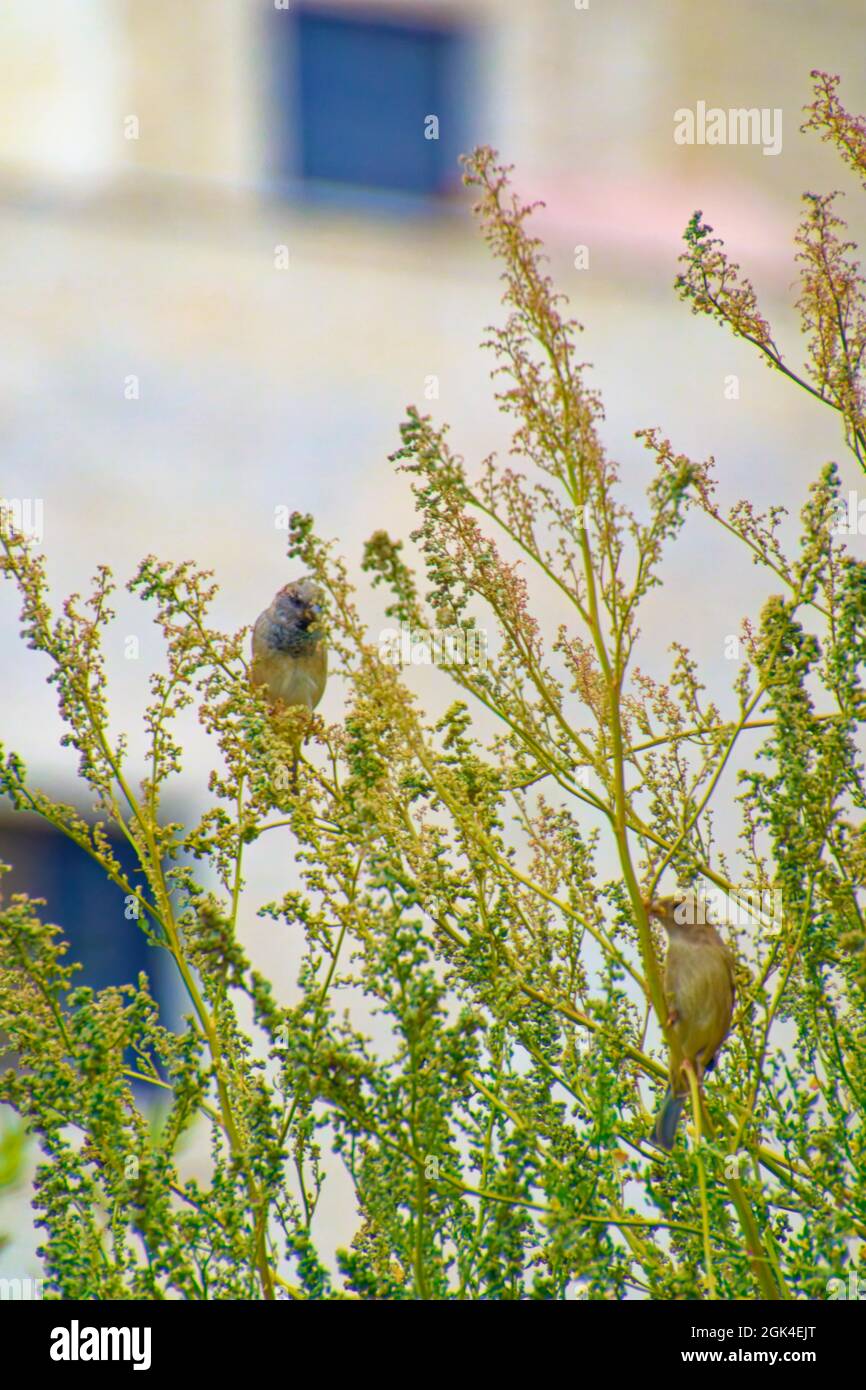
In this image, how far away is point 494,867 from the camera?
29.8 inches

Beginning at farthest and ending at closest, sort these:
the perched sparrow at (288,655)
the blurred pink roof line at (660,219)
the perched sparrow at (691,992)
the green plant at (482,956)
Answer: the blurred pink roof line at (660,219)
the perched sparrow at (288,655)
the perched sparrow at (691,992)
the green plant at (482,956)

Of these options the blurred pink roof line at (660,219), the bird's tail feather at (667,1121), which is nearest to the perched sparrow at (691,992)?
the bird's tail feather at (667,1121)

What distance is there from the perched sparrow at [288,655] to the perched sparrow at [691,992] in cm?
59

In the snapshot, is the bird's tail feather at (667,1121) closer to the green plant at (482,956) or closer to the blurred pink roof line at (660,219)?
the green plant at (482,956)

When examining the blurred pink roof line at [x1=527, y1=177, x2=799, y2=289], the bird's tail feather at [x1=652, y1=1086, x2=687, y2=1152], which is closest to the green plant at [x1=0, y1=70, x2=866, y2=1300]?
the bird's tail feather at [x1=652, y1=1086, x2=687, y2=1152]

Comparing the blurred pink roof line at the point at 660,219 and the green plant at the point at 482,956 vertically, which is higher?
the blurred pink roof line at the point at 660,219

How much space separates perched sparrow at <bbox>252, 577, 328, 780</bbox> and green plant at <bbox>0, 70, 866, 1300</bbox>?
67 centimetres

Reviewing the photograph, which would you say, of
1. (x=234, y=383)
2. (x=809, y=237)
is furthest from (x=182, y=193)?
(x=809, y=237)

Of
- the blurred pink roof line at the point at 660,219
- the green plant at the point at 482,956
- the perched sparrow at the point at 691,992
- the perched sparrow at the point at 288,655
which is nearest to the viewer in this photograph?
the green plant at the point at 482,956

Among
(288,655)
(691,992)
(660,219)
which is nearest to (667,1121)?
(691,992)

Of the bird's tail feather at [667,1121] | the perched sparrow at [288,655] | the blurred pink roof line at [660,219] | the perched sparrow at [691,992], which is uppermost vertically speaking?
the blurred pink roof line at [660,219]

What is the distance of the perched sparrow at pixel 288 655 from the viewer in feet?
5.09

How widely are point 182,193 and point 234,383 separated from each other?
372 mm
